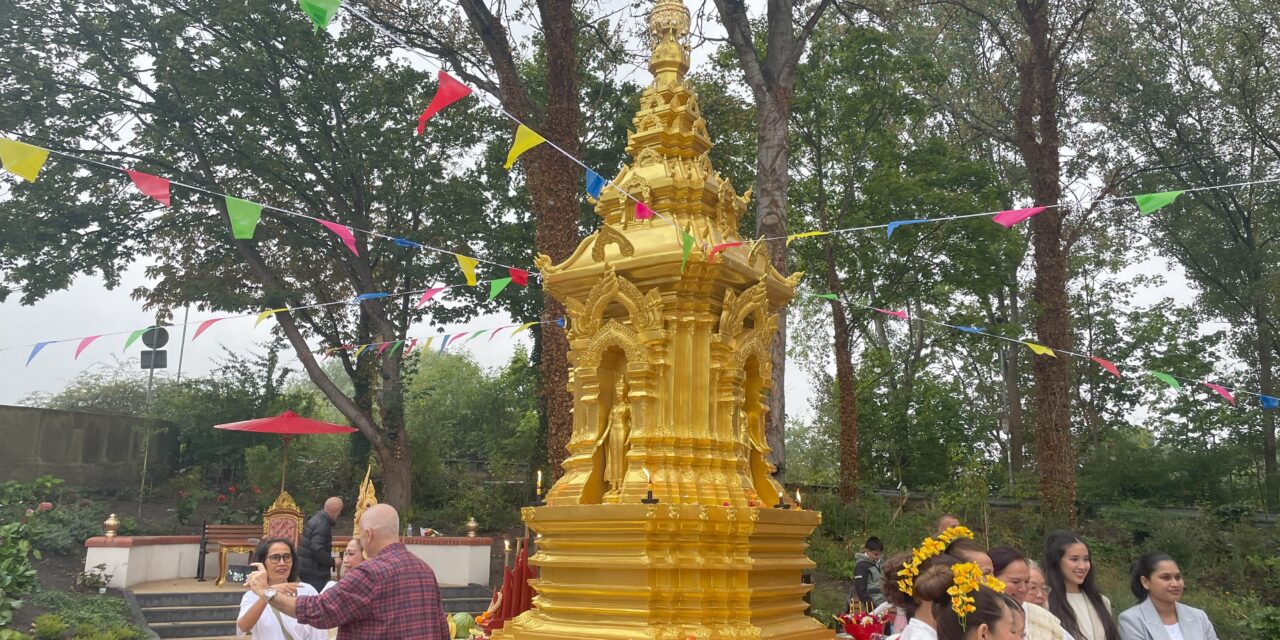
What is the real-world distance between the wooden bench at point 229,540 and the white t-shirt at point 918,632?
13428mm

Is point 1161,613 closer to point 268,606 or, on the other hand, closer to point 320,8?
point 268,606

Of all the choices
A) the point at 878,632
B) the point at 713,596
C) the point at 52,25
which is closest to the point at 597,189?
the point at 713,596

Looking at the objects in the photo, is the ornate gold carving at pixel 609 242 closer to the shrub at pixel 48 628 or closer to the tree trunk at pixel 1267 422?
the shrub at pixel 48 628

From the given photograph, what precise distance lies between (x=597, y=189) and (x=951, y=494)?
12893 millimetres

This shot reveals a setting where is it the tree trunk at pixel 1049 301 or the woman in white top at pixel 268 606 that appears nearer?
the woman in white top at pixel 268 606

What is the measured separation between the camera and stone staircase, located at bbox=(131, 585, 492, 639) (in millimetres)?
12109

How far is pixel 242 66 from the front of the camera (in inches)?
740

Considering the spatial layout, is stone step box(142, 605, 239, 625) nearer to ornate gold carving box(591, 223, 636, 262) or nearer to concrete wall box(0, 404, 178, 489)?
concrete wall box(0, 404, 178, 489)

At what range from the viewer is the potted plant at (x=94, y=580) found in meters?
12.8

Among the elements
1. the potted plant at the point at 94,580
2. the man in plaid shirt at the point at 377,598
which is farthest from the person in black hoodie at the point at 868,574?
the potted plant at the point at 94,580

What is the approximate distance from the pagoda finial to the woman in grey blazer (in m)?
4.50

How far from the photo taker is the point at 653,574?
550 cm

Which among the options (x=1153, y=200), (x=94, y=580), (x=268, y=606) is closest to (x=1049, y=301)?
(x=1153, y=200)

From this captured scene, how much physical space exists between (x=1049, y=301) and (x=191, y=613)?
44.2 feet
